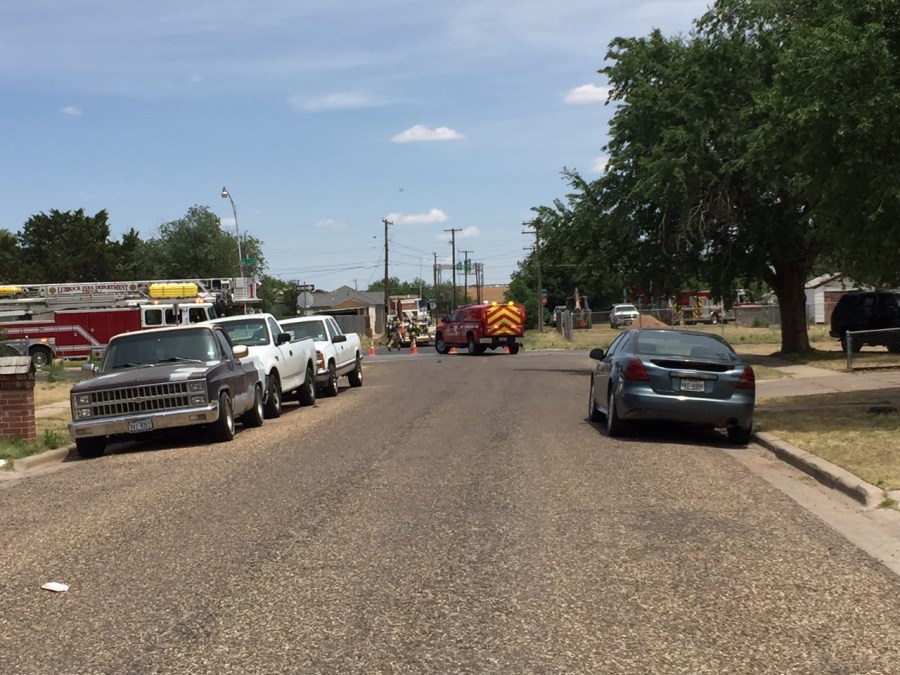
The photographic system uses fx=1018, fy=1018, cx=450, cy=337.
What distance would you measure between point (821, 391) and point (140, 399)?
12734mm

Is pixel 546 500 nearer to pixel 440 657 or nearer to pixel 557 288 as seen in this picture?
pixel 440 657

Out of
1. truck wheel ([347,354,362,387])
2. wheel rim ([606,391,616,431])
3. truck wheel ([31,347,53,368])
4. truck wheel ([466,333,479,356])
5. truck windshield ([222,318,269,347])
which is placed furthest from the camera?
truck wheel ([466,333,479,356])

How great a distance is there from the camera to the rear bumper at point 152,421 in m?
13.6

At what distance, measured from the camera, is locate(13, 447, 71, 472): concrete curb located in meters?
12.8

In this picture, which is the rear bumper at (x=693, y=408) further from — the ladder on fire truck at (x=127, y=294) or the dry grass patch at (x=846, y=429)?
the ladder on fire truck at (x=127, y=294)

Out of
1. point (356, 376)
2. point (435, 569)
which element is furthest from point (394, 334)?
point (435, 569)

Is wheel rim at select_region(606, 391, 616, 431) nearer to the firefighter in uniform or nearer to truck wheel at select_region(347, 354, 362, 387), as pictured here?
truck wheel at select_region(347, 354, 362, 387)

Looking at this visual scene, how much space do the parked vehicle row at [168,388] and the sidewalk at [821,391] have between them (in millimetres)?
7444

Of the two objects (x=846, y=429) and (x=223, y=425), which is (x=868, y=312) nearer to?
(x=846, y=429)

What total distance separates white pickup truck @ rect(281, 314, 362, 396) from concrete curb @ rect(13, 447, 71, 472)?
7423 mm

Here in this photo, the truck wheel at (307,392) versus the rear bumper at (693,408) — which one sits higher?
the rear bumper at (693,408)

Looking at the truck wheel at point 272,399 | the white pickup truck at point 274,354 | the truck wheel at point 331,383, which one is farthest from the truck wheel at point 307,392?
the truck wheel at point 272,399

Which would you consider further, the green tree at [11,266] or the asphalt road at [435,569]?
the green tree at [11,266]

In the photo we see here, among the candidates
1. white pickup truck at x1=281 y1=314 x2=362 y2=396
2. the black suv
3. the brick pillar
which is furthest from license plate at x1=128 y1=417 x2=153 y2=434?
the black suv
